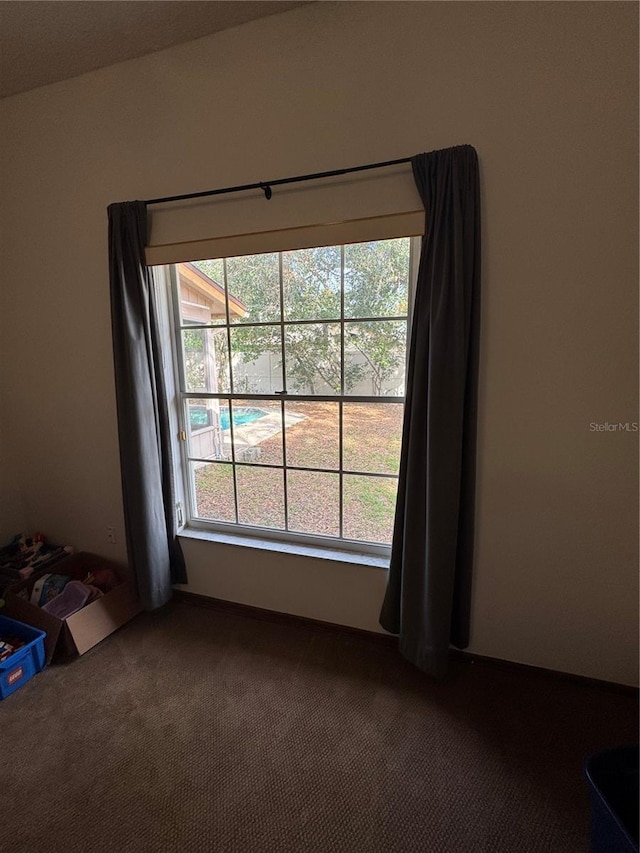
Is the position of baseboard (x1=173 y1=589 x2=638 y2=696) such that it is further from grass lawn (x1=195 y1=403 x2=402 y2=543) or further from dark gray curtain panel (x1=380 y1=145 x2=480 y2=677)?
grass lawn (x1=195 y1=403 x2=402 y2=543)

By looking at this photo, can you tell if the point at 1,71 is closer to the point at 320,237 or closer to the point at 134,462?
the point at 320,237

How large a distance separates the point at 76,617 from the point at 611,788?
2.13 m

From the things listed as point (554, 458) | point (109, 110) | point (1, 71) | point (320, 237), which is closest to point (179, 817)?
point (554, 458)

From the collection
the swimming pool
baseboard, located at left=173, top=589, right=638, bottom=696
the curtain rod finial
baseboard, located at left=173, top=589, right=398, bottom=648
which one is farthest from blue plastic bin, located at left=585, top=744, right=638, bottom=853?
the curtain rod finial

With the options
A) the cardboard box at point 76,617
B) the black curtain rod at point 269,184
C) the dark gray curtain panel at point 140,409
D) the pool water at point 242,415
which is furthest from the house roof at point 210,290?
the cardboard box at point 76,617

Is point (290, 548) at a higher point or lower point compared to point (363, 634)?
higher

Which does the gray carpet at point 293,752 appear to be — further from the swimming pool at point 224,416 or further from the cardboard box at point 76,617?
the swimming pool at point 224,416

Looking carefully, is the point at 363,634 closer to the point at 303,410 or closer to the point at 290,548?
the point at 290,548

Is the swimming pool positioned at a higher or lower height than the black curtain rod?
lower

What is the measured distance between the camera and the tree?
1701mm

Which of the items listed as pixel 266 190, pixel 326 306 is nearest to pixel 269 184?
pixel 266 190

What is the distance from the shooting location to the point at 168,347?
2.04 meters

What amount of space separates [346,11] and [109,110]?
1161 mm

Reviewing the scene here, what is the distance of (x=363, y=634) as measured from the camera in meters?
1.92
